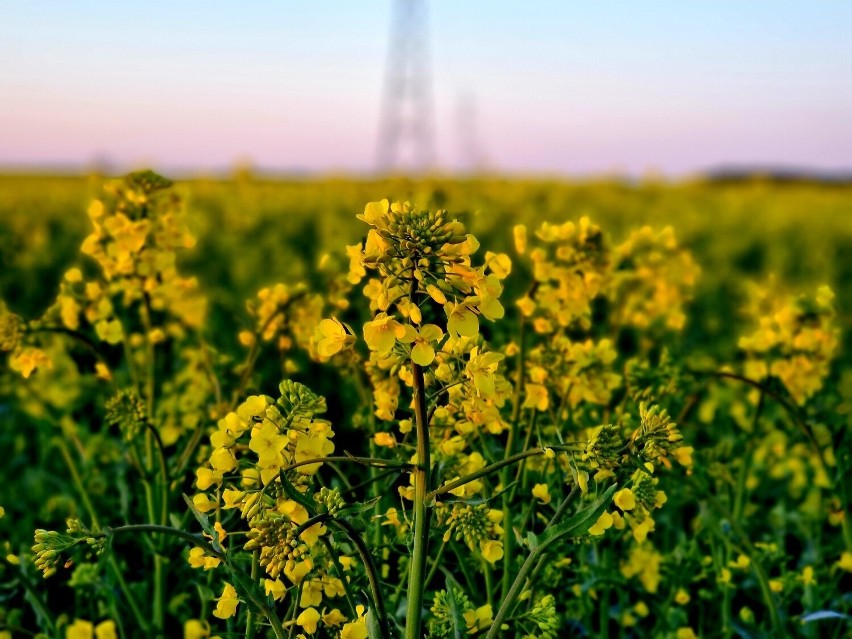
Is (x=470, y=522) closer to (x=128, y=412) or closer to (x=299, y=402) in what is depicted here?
(x=299, y=402)

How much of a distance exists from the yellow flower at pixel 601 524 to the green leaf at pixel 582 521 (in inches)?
0.7

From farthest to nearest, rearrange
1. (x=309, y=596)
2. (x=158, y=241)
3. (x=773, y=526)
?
1. (x=773, y=526)
2. (x=158, y=241)
3. (x=309, y=596)

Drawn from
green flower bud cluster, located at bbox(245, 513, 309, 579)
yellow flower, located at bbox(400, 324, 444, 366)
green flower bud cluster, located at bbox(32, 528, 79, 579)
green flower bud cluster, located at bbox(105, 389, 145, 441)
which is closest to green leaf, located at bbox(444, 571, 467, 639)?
green flower bud cluster, located at bbox(245, 513, 309, 579)

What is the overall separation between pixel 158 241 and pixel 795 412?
5.75 feet

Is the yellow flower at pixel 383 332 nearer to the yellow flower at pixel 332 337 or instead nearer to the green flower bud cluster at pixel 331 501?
the yellow flower at pixel 332 337

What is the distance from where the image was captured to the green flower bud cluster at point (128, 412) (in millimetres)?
2406

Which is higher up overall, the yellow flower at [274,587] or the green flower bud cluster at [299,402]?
the green flower bud cluster at [299,402]

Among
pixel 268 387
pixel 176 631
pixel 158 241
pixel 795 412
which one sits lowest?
pixel 176 631

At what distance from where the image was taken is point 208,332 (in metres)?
5.19

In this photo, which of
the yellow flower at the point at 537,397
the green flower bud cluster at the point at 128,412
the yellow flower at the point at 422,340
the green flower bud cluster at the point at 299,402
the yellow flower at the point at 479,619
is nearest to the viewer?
the yellow flower at the point at 422,340

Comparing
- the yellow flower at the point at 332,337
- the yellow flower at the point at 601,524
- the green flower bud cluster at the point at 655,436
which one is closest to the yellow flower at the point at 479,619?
the yellow flower at the point at 601,524

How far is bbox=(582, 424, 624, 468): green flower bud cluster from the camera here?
57.5 inches

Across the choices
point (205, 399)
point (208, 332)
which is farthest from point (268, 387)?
point (208, 332)

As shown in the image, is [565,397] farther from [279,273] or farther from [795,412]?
[279,273]
